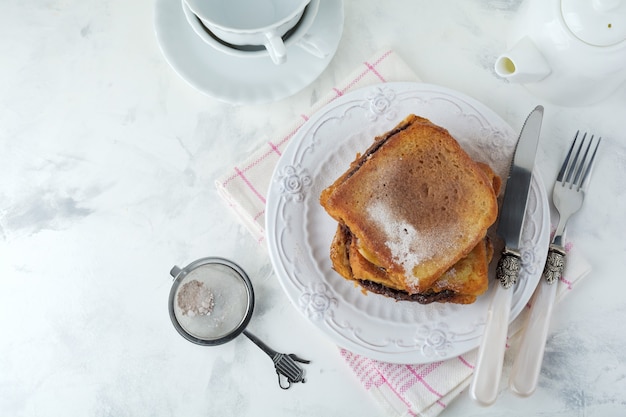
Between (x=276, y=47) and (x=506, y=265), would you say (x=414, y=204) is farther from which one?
(x=276, y=47)

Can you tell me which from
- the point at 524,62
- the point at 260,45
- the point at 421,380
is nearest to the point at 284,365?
the point at 421,380


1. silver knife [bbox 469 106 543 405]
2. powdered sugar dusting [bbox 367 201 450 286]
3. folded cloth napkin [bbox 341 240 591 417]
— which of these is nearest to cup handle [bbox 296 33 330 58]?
powdered sugar dusting [bbox 367 201 450 286]

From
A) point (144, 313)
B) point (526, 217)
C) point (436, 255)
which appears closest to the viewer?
point (436, 255)

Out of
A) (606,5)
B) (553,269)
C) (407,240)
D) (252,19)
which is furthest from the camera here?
(252,19)


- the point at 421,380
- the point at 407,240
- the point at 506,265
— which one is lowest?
the point at 421,380

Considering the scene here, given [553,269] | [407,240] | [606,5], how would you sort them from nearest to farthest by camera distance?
[606,5], [407,240], [553,269]

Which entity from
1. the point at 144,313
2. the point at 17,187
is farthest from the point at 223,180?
the point at 17,187

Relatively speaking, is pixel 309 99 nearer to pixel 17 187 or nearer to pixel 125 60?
pixel 125 60
